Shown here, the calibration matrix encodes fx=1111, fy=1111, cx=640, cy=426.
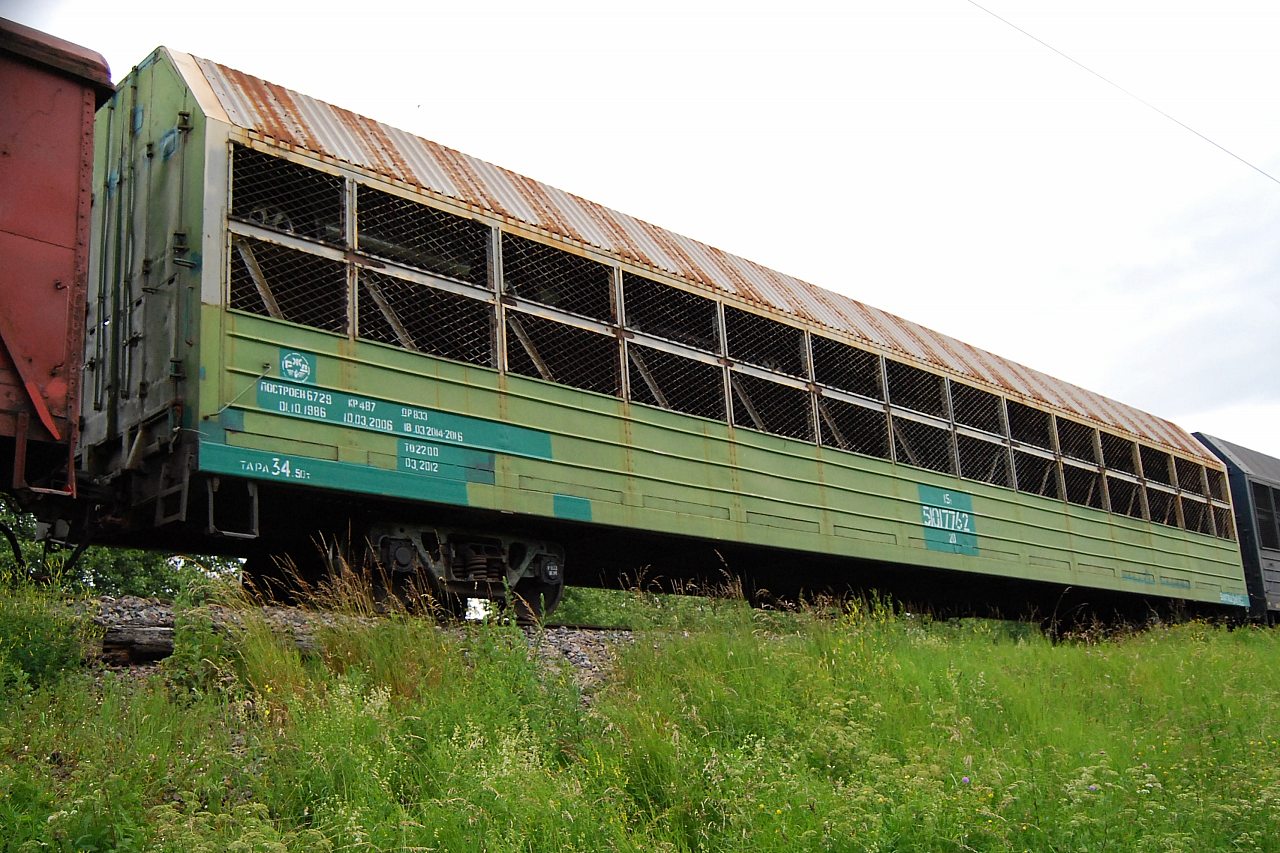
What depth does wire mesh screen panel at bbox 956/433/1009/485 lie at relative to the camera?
1373 cm

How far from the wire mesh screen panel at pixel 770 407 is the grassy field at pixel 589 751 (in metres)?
3.64

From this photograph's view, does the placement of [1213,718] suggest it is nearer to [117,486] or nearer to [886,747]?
[886,747]

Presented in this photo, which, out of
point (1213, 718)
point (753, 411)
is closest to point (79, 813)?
point (1213, 718)

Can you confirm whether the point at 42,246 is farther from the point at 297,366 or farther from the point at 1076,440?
the point at 1076,440

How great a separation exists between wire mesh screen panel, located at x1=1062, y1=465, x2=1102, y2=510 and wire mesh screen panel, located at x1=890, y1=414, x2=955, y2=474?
9.51 feet

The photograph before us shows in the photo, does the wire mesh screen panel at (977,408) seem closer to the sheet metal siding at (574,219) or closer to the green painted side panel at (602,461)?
the sheet metal siding at (574,219)

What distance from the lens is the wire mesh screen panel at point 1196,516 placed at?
61.1 ft

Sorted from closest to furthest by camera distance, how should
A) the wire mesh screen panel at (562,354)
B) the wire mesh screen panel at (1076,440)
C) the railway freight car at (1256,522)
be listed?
the wire mesh screen panel at (562,354), the wire mesh screen panel at (1076,440), the railway freight car at (1256,522)

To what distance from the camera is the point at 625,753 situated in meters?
5.55

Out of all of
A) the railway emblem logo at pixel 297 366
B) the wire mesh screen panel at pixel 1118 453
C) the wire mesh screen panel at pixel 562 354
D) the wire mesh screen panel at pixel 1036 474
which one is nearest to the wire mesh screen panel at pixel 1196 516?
the wire mesh screen panel at pixel 1118 453

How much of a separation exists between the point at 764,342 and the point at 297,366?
5417 mm

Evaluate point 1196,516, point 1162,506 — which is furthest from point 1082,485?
point 1196,516

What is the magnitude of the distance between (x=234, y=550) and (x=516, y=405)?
8.58 feet

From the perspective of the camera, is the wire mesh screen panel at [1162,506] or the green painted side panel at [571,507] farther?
the wire mesh screen panel at [1162,506]
